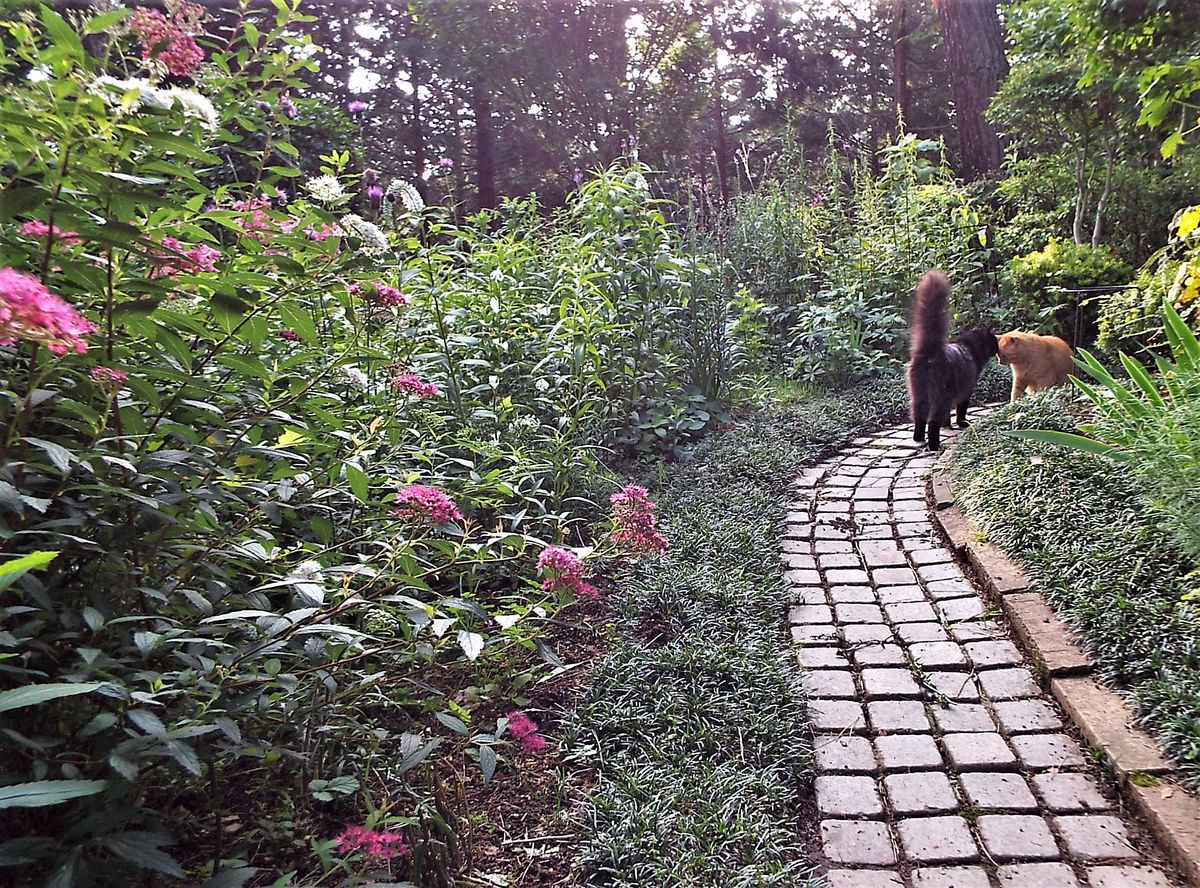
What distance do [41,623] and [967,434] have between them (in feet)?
15.0

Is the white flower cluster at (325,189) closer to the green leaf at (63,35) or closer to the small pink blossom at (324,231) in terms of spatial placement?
the small pink blossom at (324,231)

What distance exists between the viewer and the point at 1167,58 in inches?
164

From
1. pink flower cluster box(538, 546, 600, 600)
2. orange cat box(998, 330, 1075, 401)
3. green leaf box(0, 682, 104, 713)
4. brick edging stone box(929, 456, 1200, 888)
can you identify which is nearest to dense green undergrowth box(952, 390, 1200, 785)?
brick edging stone box(929, 456, 1200, 888)

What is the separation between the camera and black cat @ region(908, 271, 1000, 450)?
15.4 ft

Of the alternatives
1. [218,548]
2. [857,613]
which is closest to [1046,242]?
[857,613]

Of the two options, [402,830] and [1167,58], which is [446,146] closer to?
[1167,58]

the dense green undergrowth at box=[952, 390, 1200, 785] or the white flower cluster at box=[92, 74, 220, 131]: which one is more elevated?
the white flower cluster at box=[92, 74, 220, 131]

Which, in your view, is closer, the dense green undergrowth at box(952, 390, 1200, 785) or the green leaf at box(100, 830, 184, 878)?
the green leaf at box(100, 830, 184, 878)

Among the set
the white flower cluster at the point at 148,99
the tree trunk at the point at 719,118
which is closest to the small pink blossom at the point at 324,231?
the white flower cluster at the point at 148,99

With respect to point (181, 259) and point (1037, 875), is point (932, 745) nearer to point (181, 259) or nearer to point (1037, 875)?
point (1037, 875)

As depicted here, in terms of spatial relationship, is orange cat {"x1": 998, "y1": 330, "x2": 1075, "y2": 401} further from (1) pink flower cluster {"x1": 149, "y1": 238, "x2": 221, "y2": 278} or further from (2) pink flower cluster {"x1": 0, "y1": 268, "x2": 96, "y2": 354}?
(2) pink flower cluster {"x1": 0, "y1": 268, "x2": 96, "y2": 354}

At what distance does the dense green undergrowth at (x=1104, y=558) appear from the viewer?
219 cm

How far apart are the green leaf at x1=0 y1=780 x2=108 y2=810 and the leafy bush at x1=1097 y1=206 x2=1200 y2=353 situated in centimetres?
405

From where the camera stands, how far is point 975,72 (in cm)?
862
